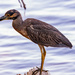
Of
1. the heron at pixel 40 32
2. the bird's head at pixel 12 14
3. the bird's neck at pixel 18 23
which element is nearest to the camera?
the bird's head at pixel 12 14

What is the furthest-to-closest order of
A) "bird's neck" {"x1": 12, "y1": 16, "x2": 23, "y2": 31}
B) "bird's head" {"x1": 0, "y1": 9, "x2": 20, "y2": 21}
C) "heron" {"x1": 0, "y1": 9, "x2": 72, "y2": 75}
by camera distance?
"heron" {"x1": 0, "y1": 9, "x2": 72, "y2": 75}
"bird's neck" {"x1": 12, "y1": 16, "x2": 23, "y2": 31}
"bird's head" {"x1": 0, "y1": 9, "x2": 20, "y2": 21}

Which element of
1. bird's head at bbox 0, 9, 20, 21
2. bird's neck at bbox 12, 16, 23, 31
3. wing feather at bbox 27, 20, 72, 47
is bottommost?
wing feather at bbox 27, 20, 72, 47

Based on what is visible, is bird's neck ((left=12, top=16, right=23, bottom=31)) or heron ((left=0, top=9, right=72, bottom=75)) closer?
bird's neck ((left=12, top=16, right=23, bottom=31))

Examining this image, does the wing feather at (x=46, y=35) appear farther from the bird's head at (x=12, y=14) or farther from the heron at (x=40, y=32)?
the bird's head at (x=12, y=14)

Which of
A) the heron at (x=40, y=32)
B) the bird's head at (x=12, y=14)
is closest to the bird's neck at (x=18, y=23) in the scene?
the heron at (x=40, y=32)

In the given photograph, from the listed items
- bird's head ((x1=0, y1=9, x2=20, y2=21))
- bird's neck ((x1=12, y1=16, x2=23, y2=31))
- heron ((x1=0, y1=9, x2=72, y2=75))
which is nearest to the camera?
bird's head ((x1=0, y1=9, x2=20, y2=21))

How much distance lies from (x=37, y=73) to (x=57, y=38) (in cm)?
101

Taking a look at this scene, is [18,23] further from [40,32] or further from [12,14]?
[40,32]

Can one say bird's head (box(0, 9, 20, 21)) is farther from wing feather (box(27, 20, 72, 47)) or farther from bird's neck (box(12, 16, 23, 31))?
wing feather (box(27, 20, 72, 47))

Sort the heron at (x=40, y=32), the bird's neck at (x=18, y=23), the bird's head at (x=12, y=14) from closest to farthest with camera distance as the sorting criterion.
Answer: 1. the bird's head at (x=12, y=14)
2. the bird's neck at (x=18, y=23)
3. the heron at (x=40, y=32)

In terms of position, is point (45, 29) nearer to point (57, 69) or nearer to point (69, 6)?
point (57, 69)

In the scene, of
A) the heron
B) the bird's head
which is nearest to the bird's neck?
the heron

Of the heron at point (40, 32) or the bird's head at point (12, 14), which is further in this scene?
the heron at point (40, 32)

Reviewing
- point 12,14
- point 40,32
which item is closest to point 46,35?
point 40,32
